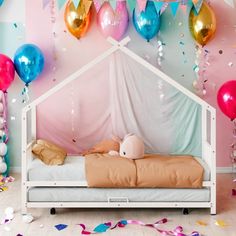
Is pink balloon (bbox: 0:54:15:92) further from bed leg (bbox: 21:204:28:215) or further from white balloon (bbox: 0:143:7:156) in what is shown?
bed leg (bbox: 21:204:28:215)

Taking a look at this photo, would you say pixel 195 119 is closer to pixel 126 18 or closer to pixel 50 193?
pixel 126 18

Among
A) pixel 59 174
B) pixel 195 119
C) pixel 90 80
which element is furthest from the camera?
pixel 90 80

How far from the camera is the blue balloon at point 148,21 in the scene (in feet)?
13.5

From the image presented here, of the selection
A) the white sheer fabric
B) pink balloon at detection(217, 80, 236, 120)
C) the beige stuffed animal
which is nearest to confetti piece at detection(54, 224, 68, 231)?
the beige stuffed animal

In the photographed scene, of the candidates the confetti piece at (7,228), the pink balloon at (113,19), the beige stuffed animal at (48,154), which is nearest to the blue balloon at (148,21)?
the pink balloon at (113,19)

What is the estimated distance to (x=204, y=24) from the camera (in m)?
4.11

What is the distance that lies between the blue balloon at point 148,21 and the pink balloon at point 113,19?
0.35 ft

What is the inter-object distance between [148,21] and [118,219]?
181 cm

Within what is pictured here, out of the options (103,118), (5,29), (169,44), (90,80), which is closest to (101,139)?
(103,118)

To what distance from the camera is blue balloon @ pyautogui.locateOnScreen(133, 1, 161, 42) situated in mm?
4105

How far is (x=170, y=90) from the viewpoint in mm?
4129

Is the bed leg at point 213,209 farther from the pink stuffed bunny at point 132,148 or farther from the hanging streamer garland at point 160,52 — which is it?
the hanging streamer garland at point 160,52

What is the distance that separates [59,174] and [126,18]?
5.61 feet

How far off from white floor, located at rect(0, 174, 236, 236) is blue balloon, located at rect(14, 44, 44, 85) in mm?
1091
